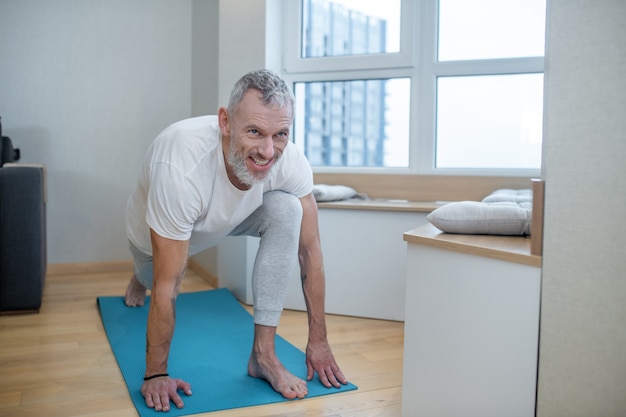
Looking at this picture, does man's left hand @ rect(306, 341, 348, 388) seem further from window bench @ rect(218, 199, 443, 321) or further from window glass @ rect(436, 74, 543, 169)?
window glass @ rect(436, 74, 543, 169)

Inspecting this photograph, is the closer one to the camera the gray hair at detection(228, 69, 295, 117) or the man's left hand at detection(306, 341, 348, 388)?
the gray hair at detection(228, 69, 295, 117)

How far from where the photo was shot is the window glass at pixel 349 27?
2947 mm

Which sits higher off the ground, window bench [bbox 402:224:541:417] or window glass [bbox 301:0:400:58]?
window glass [bbox 301:0:400:58]

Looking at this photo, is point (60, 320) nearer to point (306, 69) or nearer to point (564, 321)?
point (306, 69)

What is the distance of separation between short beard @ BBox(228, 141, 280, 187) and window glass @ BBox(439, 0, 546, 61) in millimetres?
1464

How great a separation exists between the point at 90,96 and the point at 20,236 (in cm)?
125

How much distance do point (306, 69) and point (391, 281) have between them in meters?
1.18

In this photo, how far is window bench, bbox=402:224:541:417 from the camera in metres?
1.31

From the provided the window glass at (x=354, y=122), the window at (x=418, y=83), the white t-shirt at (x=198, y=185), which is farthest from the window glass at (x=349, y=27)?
the white t-shirt at (x=198, y=185)

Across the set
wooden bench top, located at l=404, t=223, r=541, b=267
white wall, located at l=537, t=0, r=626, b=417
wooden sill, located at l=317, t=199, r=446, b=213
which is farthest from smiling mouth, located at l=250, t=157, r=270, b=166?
wooden sill, located at l=317, t=199, r=446, b=213

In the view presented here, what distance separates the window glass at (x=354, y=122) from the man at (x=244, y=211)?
1097mm

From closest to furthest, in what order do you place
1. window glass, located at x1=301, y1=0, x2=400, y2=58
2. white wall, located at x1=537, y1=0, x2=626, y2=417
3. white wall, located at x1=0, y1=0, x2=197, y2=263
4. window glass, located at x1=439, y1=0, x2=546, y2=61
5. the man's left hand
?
white wall, located at x1=537, y1=0, x2=626, y2=417
the man's left hand
window glass, located at x1=439, y1=0, x2=546, y2=61
window glass, located at x1=301, y1=0, x2=400, y2=58
white wall, located at x1=0, y1=0, x2=197, y2=263

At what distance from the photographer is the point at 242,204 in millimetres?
1880

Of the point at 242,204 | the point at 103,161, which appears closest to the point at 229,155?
the point at 242,204
